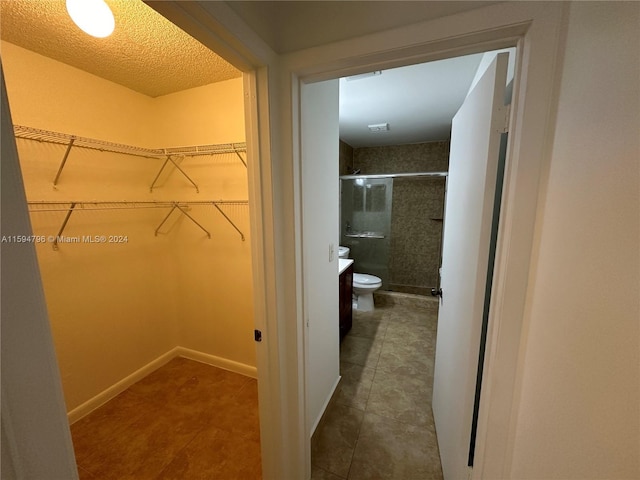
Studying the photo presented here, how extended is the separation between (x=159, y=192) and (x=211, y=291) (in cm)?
99

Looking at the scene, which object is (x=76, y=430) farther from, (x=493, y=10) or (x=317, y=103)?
(x=493, y=10)

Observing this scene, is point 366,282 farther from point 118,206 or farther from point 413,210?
point 118,206

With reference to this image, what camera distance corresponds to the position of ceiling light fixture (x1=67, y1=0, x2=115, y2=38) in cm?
100

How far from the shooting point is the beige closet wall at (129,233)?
60.9 inches

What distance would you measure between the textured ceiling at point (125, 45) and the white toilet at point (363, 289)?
2444 millimetres

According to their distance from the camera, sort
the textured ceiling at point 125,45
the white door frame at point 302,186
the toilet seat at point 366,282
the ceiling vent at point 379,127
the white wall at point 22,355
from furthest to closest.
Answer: the toilet seat at point 366,282, the ceiling vent at point 379,127, the textured ceiling at point 125,45, the white door frame at point 302,186, the white wall at point 22,355

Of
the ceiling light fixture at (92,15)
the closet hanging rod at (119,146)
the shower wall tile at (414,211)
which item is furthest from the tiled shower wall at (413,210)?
the ceiling light fixture at (92,15)

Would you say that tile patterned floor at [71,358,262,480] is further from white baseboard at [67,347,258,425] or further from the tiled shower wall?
the tiled shower wall

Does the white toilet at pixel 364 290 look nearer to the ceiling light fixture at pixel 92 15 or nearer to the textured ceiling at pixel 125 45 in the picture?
the textured ceiling at pixel 125 45

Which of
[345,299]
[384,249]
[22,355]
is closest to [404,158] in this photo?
[384,249]

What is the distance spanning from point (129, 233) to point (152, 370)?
125cm

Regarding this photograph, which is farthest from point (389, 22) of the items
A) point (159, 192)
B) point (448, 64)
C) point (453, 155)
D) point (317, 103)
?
point (159, 192)

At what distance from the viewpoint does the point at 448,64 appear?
169 cm

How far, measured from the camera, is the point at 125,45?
1403 millimetres
